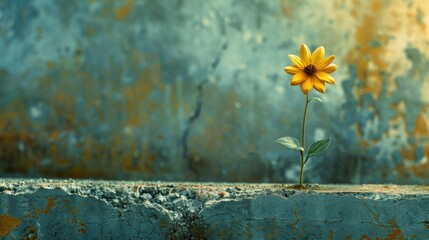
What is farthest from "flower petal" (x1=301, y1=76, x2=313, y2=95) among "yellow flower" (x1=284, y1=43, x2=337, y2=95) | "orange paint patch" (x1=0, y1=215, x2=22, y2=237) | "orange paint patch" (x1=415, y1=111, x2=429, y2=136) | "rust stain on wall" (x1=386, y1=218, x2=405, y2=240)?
→ "orange paint patch" (x1=415, y1=111, x2=429, y2=136)

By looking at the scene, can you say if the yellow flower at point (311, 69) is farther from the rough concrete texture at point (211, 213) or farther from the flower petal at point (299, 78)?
the rough concrete texture at point (211, 213)

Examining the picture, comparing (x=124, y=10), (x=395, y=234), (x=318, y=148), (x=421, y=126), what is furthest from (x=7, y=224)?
(x=421, y=126)

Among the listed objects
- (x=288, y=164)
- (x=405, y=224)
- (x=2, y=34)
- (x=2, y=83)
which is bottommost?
(x=405, y=224)

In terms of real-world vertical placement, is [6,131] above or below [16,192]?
above

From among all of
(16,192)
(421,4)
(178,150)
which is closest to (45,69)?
(178,150)

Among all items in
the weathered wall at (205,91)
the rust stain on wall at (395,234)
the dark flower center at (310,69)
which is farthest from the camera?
the weathered wall at (205,91)

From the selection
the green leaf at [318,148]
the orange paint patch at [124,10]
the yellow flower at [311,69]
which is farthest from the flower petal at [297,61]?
the orange paint patch at [124,10]

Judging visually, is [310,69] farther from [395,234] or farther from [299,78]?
[395,234]

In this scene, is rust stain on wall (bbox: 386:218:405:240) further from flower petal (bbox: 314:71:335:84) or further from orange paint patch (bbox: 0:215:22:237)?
orange paint patch (bbox: 0:215:22:237)

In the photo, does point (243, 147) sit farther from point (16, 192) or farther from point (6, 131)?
point (16, 192)
